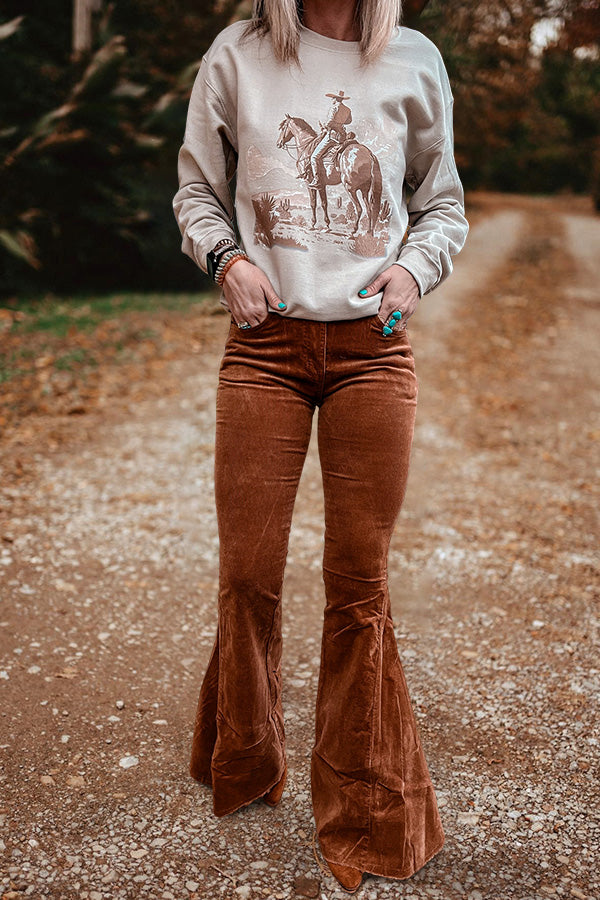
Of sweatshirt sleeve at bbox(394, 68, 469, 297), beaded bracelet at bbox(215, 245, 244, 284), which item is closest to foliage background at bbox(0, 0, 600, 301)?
sweatshirt sleeve at bbox(394, 68, 469, 297)

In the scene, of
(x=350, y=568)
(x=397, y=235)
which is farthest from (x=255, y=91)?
(x=350, y=568)

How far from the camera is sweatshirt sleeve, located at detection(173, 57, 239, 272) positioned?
6.75 ft

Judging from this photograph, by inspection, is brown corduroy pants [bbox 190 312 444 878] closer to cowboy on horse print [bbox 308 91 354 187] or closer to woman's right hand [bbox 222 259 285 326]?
woman's right hand [bbox 222 259 285 326]

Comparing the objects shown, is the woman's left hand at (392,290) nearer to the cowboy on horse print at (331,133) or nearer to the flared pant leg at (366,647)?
the flared pant leg at (366,647)

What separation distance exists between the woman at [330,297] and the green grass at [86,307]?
19.3 ft

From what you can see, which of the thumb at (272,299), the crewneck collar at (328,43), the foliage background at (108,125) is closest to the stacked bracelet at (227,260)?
the thumb at (272,299)

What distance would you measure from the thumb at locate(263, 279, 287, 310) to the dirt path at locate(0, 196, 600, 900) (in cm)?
152

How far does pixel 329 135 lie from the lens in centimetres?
194

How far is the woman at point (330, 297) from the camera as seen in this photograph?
6.44ft

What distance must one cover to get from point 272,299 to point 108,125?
24.6 feet

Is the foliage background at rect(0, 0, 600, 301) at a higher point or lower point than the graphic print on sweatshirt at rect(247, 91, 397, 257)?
lower

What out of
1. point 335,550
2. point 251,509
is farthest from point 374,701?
point 251,509

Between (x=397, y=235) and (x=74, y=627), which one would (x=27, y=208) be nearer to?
(x=74, y=627)

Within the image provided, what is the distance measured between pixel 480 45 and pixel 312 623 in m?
11.7
